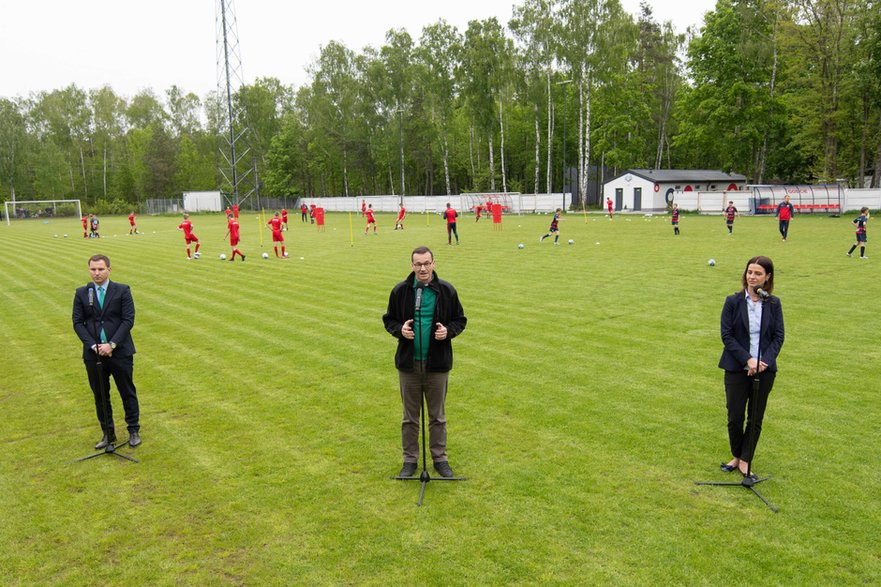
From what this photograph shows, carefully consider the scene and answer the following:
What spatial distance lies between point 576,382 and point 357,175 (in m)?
83.9

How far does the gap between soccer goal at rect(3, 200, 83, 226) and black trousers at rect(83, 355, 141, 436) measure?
73.2 metres

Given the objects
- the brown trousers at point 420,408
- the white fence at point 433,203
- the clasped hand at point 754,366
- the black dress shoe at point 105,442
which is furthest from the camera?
the white fence at point 433,203

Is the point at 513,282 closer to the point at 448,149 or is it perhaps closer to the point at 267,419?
the point at 267,419

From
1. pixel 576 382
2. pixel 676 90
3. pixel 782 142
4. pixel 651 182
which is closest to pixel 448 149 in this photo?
pixel 676 90

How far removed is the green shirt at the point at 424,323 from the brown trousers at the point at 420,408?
11cm

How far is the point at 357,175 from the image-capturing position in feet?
292

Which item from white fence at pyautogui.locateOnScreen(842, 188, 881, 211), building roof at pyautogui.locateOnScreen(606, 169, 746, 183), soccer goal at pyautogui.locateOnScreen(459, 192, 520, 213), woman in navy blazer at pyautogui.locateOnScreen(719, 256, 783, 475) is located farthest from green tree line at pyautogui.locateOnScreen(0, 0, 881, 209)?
woman in navy blazer at pyautogui.locateOnScreen(719, 256, 783, 475)

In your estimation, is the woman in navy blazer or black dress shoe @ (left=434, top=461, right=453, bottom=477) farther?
black dress shoe @ (left=434, top=461, right=453, bottom=477)

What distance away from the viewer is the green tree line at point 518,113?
4984 centimetres

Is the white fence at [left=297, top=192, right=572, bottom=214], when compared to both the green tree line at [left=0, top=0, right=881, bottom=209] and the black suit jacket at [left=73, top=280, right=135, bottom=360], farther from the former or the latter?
the black suit jacket at [left=73, top=280, right=135, bottom=360]

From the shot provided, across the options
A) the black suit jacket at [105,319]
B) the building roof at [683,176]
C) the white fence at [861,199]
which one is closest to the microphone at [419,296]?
the black suit jacket at [105,319]

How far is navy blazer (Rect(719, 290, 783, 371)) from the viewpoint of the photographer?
531cm

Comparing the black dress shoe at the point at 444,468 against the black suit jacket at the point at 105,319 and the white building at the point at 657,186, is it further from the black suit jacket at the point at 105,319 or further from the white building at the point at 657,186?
the white building at the point at 657,186

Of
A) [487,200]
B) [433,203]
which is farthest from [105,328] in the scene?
[433,203]
